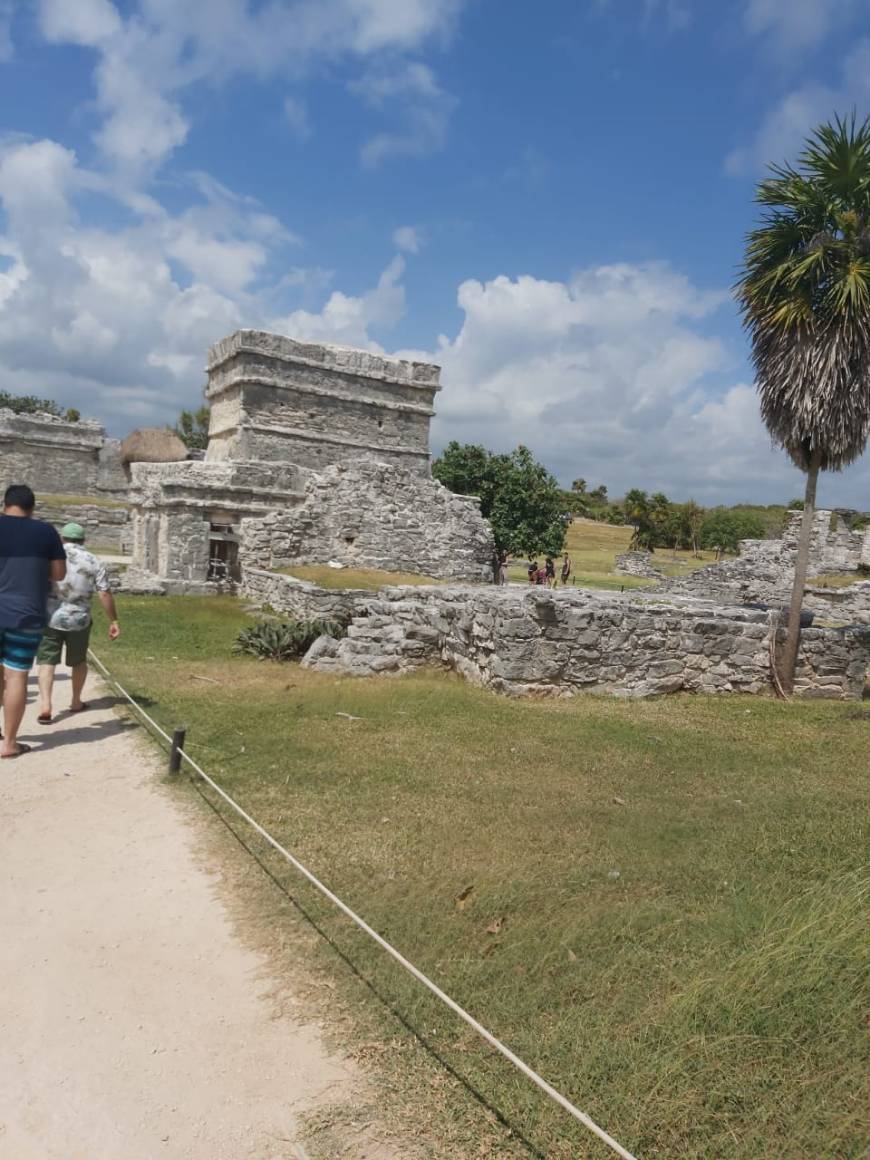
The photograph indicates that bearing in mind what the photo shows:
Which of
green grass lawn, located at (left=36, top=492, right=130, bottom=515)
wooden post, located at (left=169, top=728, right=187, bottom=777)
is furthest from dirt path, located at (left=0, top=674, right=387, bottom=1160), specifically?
green grass lawn, located at (left=36, top=492, right=130, bottom=515)

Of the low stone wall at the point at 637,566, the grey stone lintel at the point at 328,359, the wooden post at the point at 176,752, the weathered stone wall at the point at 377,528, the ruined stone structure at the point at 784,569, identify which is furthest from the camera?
the low stone wall at the point at 637,566

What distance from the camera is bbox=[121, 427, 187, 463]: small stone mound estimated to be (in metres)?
34.2

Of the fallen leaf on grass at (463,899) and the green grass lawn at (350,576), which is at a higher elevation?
the green grass lawn at (350,576)

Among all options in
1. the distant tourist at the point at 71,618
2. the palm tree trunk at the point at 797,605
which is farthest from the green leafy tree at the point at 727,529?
the distant tourist at the point at 71,618

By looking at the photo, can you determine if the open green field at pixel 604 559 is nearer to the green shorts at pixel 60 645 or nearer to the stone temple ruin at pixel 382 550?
the stone temple ruin at pixel 382 550

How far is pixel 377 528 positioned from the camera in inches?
854

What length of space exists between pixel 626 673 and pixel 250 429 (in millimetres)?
16087

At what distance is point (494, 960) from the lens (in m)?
3.75

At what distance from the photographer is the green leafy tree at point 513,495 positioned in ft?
99.6

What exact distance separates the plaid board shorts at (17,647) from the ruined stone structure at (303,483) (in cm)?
1332

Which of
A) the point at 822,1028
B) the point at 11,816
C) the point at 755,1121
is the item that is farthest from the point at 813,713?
the point at 11,816

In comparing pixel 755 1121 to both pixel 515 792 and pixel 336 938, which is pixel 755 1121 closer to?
pixel 336 938

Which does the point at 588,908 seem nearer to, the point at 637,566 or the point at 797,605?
the point at 797,605

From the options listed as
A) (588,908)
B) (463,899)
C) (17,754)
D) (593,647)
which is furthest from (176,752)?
(593,647)
